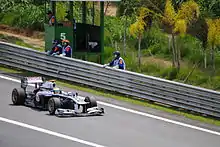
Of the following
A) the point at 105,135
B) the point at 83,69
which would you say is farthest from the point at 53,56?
the point at 105,135

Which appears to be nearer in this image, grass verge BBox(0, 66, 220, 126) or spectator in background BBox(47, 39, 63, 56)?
grass verge BBox(0, 66, 220, 126)

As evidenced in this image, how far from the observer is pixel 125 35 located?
32.4 metres

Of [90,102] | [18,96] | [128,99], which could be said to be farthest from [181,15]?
[18,96]

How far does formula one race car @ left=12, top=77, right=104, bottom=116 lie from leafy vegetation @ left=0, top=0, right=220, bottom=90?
6.98 metres

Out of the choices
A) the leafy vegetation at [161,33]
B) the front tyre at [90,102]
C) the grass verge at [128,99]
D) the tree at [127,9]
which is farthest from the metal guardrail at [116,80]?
the tree at [127,9]

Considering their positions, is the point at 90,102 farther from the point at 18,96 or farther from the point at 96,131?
the point at 18,96

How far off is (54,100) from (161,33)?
614 inches

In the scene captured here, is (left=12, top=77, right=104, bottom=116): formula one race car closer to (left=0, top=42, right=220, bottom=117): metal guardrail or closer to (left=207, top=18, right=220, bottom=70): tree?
(left=0, top=42, right=220, bottom=117): metal guardrail

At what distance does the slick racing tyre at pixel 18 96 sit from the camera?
20250 mm

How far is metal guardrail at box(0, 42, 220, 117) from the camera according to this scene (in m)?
21.3

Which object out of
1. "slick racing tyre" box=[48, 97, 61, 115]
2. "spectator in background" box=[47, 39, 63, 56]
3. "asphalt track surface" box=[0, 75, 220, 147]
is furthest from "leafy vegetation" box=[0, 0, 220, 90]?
"slick racing tyre" box=[48, 97, 61, 115]

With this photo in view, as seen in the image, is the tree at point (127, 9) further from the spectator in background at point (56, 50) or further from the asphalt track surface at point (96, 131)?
the asphalt track surface at point (96, 131)

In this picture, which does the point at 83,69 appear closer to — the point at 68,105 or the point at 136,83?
the point at 136,83

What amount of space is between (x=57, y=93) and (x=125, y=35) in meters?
13.2
